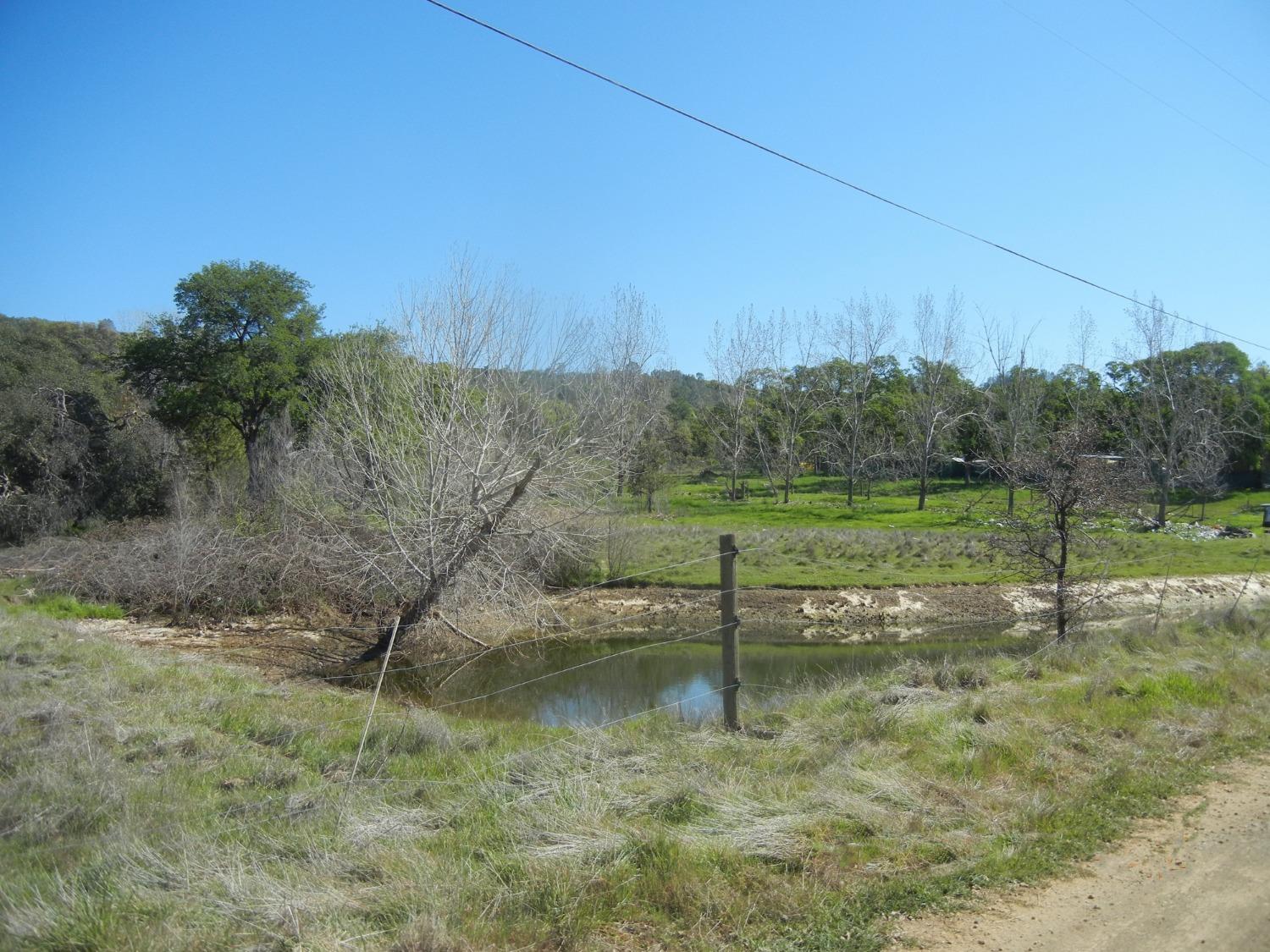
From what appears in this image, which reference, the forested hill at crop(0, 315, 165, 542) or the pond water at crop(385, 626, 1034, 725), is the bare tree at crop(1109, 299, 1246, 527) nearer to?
the pond water at crop(385, 626, 1034, 725)

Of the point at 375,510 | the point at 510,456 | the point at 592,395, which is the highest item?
the point at 592,395

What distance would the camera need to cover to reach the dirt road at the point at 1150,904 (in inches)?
159

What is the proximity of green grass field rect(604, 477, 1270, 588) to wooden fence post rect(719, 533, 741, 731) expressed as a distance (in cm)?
1192

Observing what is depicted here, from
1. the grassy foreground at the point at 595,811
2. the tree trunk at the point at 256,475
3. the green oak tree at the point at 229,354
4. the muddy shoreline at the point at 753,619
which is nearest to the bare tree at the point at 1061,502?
the grassy foreground at the point at 595,811

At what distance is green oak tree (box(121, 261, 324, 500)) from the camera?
29.9m

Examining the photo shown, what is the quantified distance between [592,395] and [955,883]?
57.5 feet

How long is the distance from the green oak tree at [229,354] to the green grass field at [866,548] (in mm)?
12979

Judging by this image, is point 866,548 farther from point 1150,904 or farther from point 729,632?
point 1150,904

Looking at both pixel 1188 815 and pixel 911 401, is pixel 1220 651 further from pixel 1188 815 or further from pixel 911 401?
pixel 911 401

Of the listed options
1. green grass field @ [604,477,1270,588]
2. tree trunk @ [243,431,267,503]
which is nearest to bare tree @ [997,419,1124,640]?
green grass field @ [604,477,1270,588]

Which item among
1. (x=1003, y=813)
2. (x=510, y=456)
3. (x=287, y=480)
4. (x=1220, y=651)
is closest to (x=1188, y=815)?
(x=1003, y=813)

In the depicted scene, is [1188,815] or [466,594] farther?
[466,594]

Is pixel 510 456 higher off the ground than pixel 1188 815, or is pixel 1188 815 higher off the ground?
pixel 510 456

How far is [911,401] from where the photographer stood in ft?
175
